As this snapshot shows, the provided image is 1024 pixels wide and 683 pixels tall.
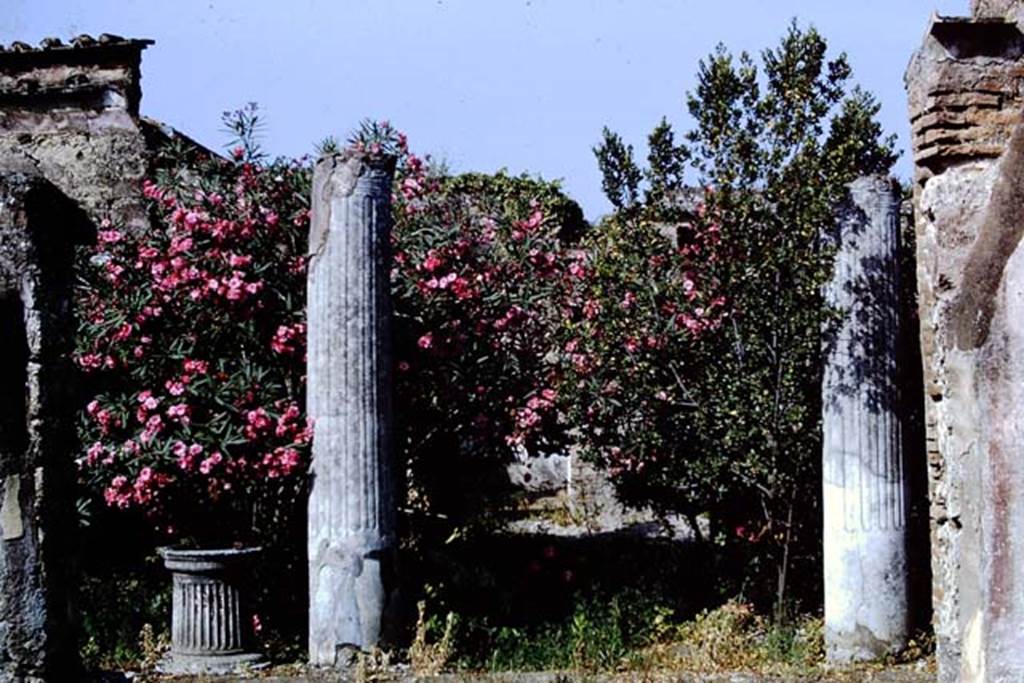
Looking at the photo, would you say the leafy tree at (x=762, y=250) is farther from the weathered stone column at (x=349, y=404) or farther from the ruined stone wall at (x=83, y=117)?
the ruined stone wall at (x=83, y=117)

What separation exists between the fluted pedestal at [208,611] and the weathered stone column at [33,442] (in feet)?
11.4

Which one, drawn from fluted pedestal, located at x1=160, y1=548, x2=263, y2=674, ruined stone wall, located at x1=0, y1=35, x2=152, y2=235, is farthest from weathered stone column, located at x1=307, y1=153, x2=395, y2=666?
ruined stone wall, located at x1=0, y1=35, x2=152, y2=235

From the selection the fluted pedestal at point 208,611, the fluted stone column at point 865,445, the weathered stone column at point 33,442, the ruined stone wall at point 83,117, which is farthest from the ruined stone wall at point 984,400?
the ruined stone wall at point 83,117

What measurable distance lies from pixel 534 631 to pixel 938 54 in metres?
4.77

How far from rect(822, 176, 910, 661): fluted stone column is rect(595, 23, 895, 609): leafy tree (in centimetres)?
15

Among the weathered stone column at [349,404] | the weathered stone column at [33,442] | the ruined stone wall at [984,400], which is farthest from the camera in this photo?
the weathered stone column at [349,404]

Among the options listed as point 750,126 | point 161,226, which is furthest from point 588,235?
point 161,226

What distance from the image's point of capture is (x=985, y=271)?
303 centimetres

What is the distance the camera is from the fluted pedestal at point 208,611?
7582 millimetres

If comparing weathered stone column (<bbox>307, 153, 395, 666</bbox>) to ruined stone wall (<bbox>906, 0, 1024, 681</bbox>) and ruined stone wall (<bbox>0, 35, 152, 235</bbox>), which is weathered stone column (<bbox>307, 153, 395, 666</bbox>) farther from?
ruined stone wall (<bbox>906, 0, 1024, 681</bbox>)

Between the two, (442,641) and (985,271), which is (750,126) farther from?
(985,271)

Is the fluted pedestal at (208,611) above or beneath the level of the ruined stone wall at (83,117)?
beneath

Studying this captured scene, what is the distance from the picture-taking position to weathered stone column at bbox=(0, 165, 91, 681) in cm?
397

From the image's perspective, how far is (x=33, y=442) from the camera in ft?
13.3
